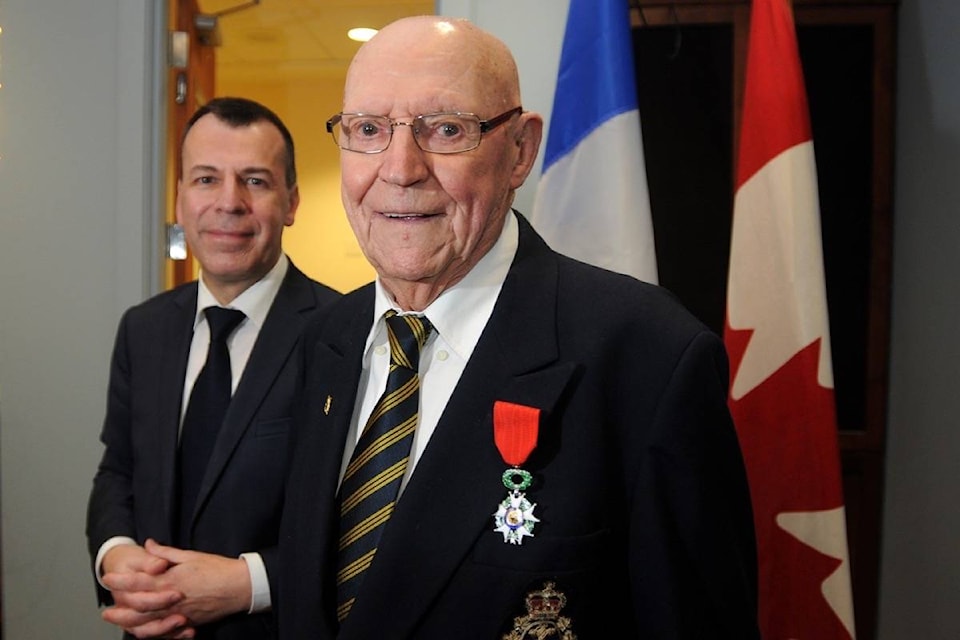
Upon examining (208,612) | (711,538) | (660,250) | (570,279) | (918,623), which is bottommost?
(918,623)

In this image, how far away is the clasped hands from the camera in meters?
1.41

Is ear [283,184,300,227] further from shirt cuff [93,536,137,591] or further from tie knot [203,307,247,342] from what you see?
shirt cuff [93,536,137,591]

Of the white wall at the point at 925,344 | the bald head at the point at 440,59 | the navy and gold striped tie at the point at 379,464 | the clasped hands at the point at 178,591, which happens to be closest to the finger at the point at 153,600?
the clasped hands at the point at 178,591

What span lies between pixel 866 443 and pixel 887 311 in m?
0.33

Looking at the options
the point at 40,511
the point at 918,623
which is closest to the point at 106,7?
the point at 40,511

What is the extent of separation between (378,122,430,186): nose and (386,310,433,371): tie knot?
0.17 meters

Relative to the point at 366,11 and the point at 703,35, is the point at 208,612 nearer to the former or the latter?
the point at 703,35

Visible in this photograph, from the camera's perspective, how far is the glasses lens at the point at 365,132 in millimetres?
1066

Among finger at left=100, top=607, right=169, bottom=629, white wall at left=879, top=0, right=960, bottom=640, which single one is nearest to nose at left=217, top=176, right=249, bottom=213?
finger at left=100, top=607, right=169, bottom=629

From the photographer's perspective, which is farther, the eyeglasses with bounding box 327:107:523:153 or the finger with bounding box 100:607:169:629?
the finger with bounding box 100:607:169:629

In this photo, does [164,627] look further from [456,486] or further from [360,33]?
[360,33]

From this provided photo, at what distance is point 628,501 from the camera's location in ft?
3.34

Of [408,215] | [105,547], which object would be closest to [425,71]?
[408,215]

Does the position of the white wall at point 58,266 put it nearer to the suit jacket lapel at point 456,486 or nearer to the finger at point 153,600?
the finger at point 153,600
